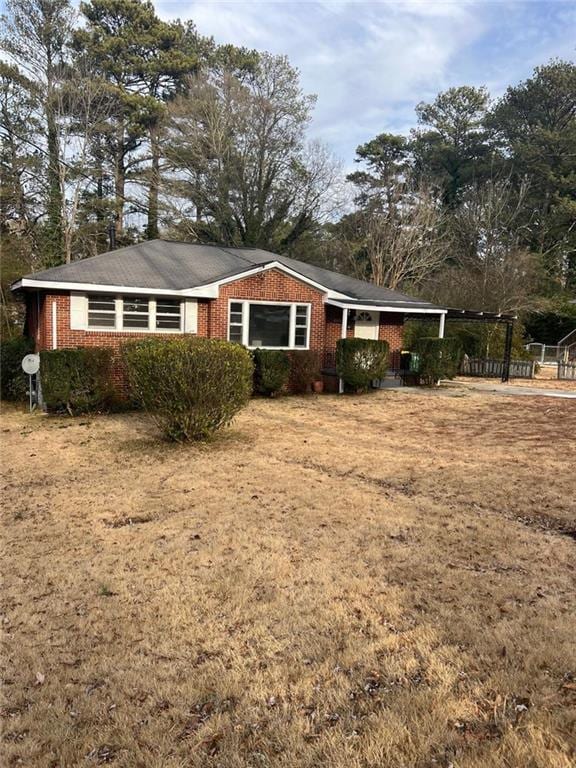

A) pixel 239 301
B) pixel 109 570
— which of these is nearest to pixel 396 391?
pixel 239 301

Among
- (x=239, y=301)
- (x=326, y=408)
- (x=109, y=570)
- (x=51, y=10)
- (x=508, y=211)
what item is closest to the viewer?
(x=109, y=570)

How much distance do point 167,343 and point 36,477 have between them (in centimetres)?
256

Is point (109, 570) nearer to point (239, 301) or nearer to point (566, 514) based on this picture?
point (566, 514)

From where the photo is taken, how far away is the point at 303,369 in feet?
45.5

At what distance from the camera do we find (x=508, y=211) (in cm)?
3338

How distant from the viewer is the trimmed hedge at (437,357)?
15.8 m

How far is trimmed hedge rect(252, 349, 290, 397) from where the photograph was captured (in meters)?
12.8

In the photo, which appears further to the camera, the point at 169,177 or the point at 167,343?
the point at 169,177

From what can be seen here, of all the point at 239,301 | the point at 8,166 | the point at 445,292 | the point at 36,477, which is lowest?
the point at 36,477

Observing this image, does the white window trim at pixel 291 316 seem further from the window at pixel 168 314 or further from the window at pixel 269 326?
the window at pixel 168 314

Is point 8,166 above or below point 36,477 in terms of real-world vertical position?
above

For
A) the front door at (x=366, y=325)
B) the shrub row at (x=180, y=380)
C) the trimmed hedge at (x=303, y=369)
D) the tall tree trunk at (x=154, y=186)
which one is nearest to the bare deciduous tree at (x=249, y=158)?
the tall tree trunk at (x=154, y=186)

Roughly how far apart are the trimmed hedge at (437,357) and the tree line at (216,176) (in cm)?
1075

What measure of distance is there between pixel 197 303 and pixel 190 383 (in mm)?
6422
